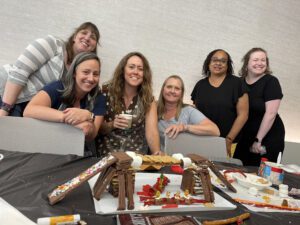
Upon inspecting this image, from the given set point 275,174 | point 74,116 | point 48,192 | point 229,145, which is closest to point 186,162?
point 48,192

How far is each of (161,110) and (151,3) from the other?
1308 millimetres

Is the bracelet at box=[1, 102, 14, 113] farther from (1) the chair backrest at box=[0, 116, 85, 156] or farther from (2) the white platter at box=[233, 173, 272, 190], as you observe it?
(2) the white platter at box=[233, 173, 272, 190]

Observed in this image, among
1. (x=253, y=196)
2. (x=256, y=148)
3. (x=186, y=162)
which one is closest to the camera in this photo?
(x=186, y=162)

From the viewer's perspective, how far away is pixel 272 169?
4.21 feet

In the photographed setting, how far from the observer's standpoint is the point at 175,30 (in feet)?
9.58

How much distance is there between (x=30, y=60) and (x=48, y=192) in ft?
3.91

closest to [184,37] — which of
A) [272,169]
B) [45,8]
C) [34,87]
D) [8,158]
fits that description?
[45,8]

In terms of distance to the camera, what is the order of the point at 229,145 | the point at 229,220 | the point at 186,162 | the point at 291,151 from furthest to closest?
1. the point at 291,151
2. the point at 229,145
3. the point at 186,162
4. the point at 229,220

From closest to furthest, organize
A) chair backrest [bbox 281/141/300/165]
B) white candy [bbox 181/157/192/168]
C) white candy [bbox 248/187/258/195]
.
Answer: white candy [bbox 181/157/192/168], white candy [bbox 248/187/258/195], chair backrest [bbox 281/141/300/165]

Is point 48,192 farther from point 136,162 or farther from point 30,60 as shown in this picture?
point 30,60

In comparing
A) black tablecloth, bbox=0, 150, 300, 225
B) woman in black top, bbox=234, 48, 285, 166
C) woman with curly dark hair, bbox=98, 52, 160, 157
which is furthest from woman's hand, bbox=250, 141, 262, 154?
black tablecloth, bbox=0, 150, 300, 225

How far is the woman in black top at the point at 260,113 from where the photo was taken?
7.93 feet

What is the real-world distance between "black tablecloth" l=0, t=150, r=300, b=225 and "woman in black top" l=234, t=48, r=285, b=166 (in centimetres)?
161

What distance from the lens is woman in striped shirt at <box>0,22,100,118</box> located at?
5.85ft
